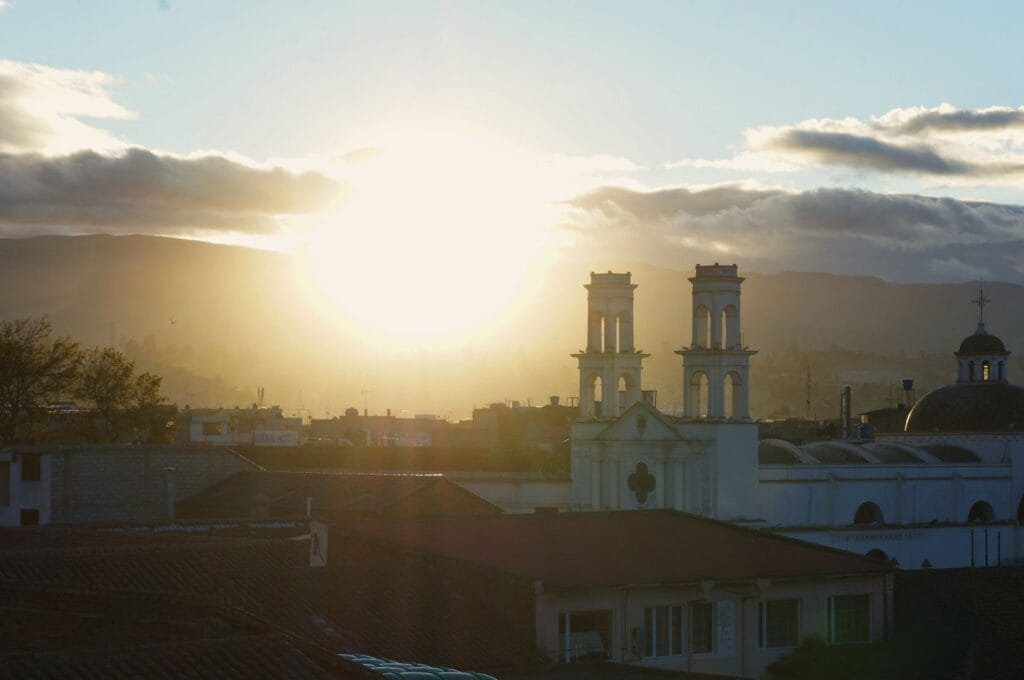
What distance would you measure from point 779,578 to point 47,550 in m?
13.5

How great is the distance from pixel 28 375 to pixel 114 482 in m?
20.0

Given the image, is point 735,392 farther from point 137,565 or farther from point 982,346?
point 137,565

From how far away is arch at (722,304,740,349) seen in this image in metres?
56.6

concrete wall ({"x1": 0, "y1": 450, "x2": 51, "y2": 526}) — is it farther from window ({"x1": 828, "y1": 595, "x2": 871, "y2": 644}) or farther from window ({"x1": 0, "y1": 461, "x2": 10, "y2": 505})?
window ({"x1": 828, "y1": 595, "x2": 871, "y2": 644})

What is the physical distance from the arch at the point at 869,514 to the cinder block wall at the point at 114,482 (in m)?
23.0

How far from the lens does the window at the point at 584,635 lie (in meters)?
27.3

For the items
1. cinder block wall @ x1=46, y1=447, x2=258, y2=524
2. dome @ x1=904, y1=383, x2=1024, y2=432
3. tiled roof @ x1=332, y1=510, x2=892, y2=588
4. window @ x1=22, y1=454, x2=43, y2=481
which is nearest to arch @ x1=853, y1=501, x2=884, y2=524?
dome @ x1=904, y1=383, x2=1024, y2=432

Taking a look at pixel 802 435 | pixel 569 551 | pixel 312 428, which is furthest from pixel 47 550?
pixel 312 428

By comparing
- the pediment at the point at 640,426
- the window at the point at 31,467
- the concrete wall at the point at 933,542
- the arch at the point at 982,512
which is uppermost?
the pediment at the point at 640,426

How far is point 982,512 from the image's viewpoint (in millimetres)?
61688

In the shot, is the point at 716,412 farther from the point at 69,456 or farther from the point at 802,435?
the point at 802,435

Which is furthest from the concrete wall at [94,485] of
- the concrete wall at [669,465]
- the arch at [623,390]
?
the arch at [623,390]

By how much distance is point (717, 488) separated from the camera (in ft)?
177

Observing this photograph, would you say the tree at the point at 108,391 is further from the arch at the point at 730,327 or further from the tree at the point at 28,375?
the arch at the point at 730,327
